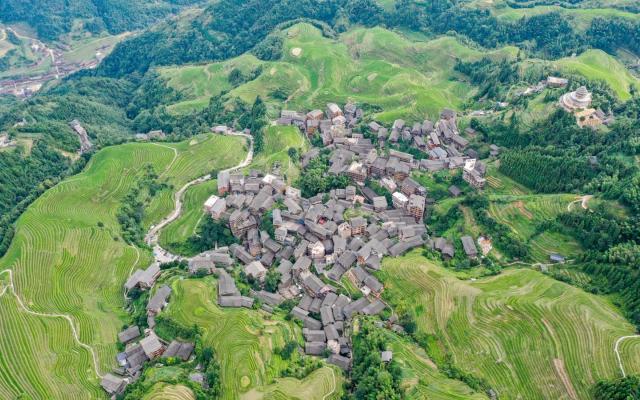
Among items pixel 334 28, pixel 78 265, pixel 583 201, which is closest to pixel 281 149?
pixel 78 265

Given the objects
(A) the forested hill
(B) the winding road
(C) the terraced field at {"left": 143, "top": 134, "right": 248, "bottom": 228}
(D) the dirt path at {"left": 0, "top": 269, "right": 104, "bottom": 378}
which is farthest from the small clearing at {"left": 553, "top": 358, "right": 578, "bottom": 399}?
(A) the forested hill

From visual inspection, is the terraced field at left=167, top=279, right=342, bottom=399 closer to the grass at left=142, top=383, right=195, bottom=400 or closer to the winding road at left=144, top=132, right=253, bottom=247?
the grass at left=142, top=383, right=195, bottom=400

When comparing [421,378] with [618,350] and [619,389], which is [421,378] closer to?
[619,389]

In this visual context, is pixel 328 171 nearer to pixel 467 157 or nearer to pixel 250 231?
pixel 250 231

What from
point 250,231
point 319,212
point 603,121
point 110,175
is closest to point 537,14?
point 603,121

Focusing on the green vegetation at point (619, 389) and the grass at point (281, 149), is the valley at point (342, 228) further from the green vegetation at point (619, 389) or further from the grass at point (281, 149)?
the grass at point (281, 149)

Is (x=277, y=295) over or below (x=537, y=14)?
below
